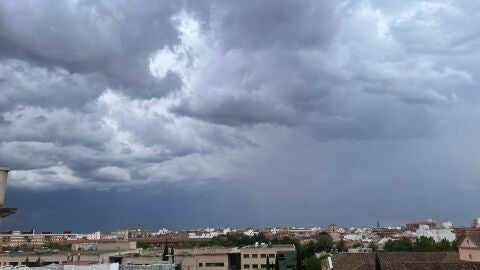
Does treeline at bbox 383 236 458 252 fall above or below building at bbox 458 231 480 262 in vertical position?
below

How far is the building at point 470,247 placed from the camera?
4894cm

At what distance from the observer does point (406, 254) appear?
2454 inches

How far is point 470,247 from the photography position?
165ft

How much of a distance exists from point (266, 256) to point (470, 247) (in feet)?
169

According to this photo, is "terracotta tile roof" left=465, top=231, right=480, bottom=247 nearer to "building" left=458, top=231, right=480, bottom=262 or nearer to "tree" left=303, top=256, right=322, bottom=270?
"building" left=458, top=231, right=480, bottom=262

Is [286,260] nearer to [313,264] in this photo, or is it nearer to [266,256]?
[266,256]

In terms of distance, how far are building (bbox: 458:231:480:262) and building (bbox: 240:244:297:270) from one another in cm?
4610

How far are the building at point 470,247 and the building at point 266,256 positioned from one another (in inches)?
1815

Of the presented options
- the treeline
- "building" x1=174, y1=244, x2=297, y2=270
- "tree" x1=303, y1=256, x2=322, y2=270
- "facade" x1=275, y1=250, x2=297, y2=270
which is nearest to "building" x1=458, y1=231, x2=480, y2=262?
"tree" x1=303, y1=256, x2=322, y2=270

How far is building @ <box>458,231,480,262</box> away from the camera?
48938 mm

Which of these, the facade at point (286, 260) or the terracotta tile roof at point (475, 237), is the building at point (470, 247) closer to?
the terracotta tile roof at point (475, 237)

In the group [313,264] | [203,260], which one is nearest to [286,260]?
[203,260]

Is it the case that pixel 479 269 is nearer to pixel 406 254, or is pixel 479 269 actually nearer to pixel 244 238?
pixel 406 254

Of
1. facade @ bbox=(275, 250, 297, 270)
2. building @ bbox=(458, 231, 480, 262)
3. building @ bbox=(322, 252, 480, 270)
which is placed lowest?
facade @ bbox=(275, 250, 297, 270)
